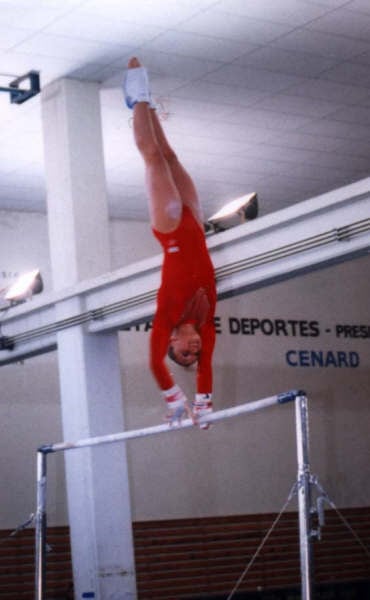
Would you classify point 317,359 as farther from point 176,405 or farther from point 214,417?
point 214,417

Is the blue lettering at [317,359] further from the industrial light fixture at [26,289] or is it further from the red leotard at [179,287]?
the red leotard at [179,287]

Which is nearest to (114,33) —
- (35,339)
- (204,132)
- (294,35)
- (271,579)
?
(294,35)

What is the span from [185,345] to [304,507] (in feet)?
7.92

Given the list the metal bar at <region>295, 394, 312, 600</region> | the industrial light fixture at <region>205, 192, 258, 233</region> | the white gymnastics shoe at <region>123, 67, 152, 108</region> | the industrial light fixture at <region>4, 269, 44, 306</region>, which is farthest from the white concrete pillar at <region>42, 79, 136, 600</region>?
the metal bar at <region>295, 394, 312, 600</region>

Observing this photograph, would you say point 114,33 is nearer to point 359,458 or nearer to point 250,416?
point 250,416

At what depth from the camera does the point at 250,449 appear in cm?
2056

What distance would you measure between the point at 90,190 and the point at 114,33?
7.49 ft

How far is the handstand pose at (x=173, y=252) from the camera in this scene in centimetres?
1155

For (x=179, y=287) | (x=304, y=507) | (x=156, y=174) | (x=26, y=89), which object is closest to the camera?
(x=304, y=507)

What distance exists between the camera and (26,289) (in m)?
16.7

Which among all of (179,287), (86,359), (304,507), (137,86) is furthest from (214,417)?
(137,86)

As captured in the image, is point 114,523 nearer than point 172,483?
Yes

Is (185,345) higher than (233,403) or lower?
lower

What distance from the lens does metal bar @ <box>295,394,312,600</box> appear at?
991cm
